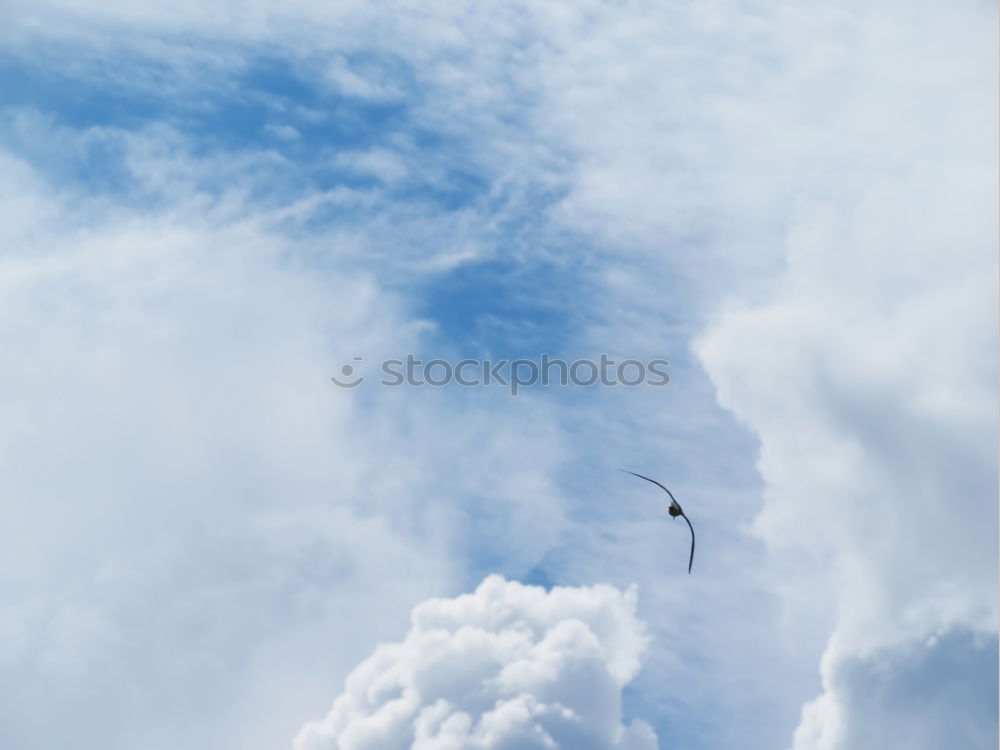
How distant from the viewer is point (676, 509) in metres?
106
